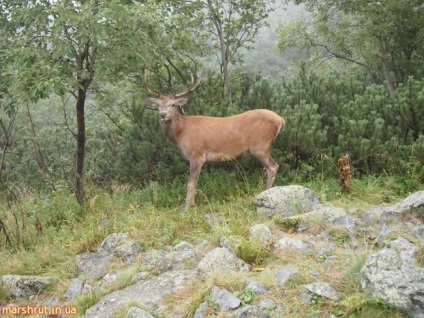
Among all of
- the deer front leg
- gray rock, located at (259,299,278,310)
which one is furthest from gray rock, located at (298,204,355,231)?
the deer front leg

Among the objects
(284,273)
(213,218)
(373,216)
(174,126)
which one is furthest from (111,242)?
(373,216)

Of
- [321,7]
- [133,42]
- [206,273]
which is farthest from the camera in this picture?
[321,7]

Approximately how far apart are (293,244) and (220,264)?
972mm

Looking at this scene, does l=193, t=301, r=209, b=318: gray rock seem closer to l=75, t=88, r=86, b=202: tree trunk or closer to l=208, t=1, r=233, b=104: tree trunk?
l=75, t=88, r=86, b=202: tree trunk

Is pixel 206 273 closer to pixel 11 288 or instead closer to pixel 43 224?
pixel 11 288

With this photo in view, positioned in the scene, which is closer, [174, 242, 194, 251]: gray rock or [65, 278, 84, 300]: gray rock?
[65, 278, 84, 300]: gray rock

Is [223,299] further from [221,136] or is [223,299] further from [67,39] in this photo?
[67,39]

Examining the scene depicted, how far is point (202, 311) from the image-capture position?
190 inches

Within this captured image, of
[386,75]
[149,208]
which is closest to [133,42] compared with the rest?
[149,208]

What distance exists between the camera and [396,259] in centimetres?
460

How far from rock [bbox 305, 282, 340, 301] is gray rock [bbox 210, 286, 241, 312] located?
71 cm

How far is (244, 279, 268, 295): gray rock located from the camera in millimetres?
4984

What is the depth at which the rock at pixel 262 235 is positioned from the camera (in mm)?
5887

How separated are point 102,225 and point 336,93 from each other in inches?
218
